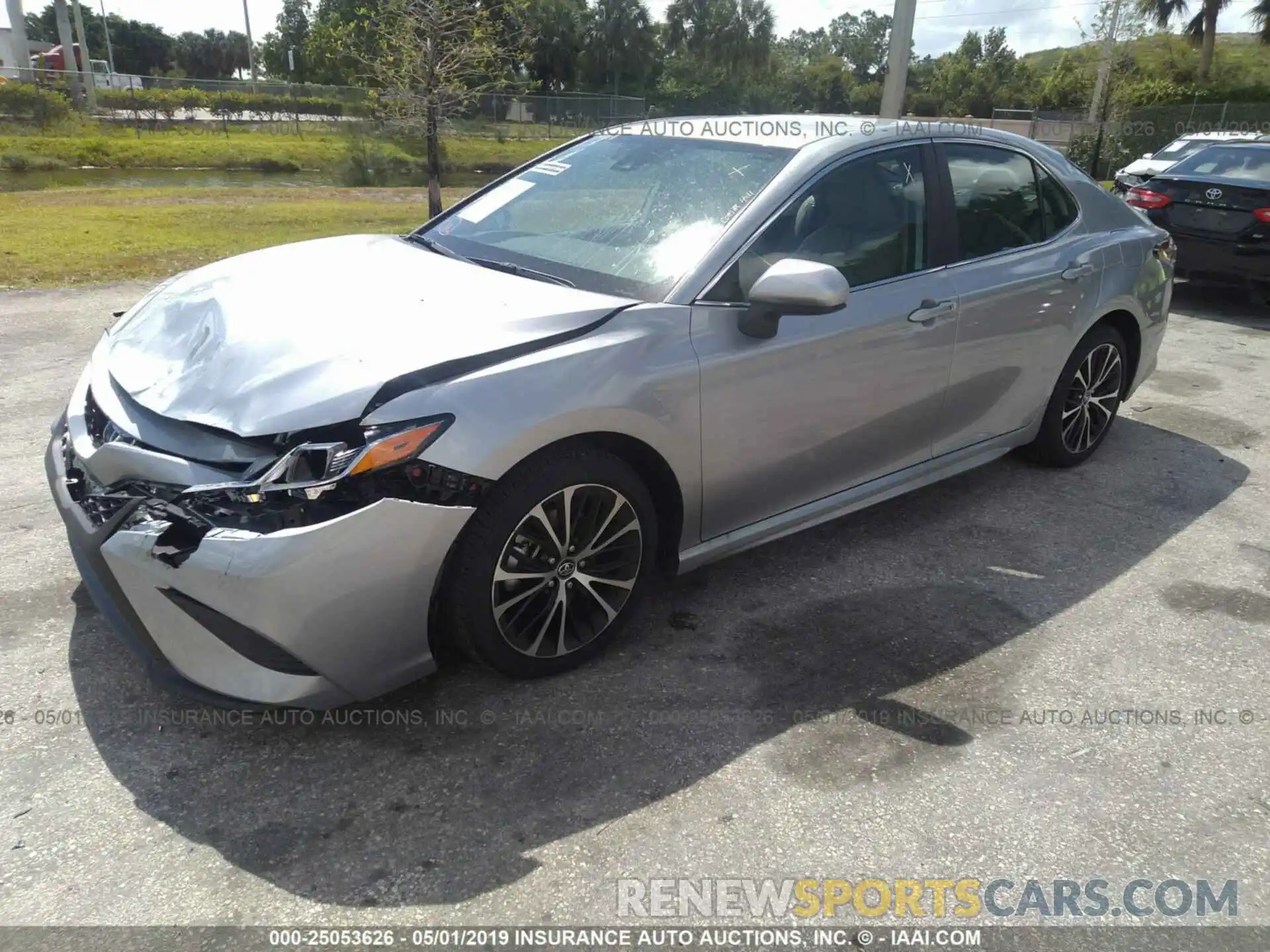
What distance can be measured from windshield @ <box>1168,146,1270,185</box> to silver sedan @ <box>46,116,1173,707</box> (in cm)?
601

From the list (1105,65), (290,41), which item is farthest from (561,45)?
(1105,65)

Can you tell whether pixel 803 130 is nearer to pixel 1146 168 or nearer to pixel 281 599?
pixel 281 599

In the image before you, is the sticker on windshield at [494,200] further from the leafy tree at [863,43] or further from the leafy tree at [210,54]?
the leafy tree at [210,54]

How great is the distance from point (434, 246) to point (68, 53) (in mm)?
53219

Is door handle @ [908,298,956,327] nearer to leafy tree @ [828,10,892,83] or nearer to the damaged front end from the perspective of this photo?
the damaged front end

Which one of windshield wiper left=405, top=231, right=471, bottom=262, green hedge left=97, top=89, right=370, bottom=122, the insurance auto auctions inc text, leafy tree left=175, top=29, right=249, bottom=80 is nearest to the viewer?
the insurance auto auctions inc text

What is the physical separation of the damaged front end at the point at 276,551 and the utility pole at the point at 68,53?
41.0 m

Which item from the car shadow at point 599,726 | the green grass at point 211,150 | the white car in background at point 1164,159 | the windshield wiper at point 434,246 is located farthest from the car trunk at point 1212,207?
the green grass at point 211,150

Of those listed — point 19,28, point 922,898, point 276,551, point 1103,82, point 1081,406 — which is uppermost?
point 19,28

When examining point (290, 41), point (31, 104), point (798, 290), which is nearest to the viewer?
point (798, 290)

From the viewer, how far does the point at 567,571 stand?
2.95m

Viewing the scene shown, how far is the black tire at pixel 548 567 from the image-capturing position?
2697 mm

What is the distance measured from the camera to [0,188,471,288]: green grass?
930 centimetres

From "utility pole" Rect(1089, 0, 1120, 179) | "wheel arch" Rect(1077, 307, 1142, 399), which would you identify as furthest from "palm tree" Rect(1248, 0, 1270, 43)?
"wheel arch" Rect(1077, 307, 1142, 399)
